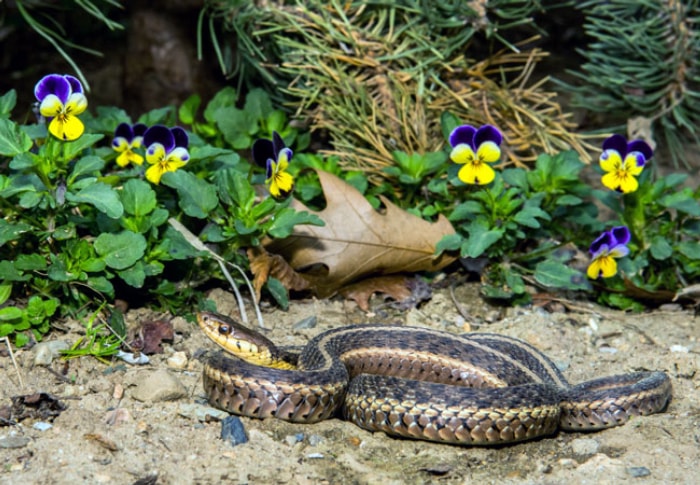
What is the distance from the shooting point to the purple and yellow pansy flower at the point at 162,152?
5212 millimetres

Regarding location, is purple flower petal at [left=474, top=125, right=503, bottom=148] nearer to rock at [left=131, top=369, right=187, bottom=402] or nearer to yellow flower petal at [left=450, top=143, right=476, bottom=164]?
yellow flower petal at [left=450, top=143, right=476, bottom=164]

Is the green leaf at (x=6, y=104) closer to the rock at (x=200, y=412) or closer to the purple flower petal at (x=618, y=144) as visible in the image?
the rock at (x=200, y=412)

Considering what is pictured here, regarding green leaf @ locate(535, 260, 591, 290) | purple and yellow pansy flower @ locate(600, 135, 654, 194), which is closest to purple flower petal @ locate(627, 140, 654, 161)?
purple and yellow pansy flower @ locate(600, 135, 654, 194)

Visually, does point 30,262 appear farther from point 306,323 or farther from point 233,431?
point 306,323

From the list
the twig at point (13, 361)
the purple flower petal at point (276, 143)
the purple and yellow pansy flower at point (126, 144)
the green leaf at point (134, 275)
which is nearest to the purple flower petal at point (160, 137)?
the purple and yellow pansy flower at point (126, 144)

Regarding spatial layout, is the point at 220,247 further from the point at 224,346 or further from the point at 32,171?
the point at 32,171

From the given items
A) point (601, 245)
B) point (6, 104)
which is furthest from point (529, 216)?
point (6, 104)

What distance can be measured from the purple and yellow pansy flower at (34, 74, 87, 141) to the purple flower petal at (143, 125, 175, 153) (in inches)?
23.3

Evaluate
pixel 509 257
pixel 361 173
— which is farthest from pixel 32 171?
pixel 509 257

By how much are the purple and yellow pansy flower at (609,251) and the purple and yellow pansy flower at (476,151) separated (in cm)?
83

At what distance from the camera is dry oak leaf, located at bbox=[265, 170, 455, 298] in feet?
18.3

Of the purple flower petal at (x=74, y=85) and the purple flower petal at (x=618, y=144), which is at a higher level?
the purple flower petal at (x=74, y=85)

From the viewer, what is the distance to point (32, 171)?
4.67 m

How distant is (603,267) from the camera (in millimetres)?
5590
